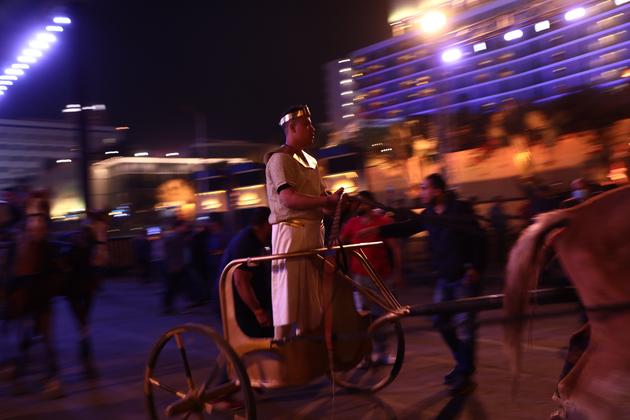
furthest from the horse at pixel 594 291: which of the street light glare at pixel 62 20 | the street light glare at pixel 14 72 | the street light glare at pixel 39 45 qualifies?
the street light glare at pixel 14 72

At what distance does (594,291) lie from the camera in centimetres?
332

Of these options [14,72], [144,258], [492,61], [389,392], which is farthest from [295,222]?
[492,61]

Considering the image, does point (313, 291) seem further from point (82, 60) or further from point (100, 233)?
point (82, 60)

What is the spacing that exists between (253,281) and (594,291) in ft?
9.56

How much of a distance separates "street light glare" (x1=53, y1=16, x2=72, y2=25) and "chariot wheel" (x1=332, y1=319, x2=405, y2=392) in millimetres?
9299

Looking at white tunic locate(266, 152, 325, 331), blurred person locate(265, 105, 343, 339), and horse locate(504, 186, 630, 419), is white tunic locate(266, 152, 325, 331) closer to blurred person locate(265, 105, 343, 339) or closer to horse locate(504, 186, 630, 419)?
blurred person locate(265, 105, 343, 339)

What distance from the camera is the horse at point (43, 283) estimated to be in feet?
23.0

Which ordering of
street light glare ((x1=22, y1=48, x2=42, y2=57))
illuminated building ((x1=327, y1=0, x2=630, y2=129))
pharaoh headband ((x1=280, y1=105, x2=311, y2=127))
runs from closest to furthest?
pharaoh headband ((x1=280, y1=105, x2=311, y2=127))
street light glare ((x1=22, y1=48, x2=42, y2=57))
illuminated building ((x1=327, y1=0, x2=630, y2=129))

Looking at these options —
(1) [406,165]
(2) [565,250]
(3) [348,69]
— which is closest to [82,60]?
(2) [565,250]

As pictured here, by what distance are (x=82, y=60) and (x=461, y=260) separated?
10.0 metres

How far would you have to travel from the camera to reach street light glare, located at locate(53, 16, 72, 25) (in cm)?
1241

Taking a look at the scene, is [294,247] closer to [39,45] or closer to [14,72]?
[39,45]

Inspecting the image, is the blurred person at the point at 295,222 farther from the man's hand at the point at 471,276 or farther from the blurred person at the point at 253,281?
the man's hand at the point at 471,276

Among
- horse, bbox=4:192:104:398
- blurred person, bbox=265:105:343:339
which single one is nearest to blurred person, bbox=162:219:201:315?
horse, bbox=4:192:104:398
